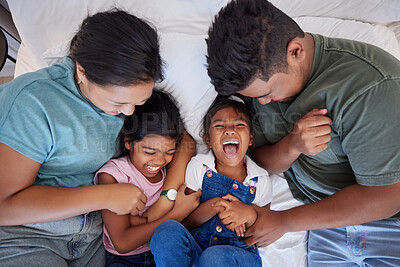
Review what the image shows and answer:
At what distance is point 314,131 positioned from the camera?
990mm

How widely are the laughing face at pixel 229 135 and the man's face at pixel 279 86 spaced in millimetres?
266

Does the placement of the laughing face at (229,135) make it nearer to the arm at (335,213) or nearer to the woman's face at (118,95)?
the arm at (335,213)

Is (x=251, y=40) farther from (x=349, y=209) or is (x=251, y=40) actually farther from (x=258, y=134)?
(x=349, y=209)

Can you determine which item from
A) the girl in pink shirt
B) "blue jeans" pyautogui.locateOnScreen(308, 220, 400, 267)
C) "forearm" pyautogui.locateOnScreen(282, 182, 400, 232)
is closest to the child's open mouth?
the girl in pink shirt

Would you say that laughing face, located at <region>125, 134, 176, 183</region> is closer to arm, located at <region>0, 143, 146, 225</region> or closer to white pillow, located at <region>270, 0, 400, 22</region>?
arm, located at <region>0, 143, 146, 225</region>

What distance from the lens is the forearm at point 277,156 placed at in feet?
3.88

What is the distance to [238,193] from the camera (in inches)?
52.2

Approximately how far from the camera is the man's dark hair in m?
0.94

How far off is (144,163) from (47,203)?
0.44 metres

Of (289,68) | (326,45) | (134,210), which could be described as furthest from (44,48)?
(326,45)

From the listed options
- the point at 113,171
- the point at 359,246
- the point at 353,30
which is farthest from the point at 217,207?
the point at 353,30

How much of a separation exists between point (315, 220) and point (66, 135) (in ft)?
3.29

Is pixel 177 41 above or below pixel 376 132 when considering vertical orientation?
above

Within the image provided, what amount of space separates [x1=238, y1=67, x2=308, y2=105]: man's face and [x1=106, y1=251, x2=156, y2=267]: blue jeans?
2.90 ft
